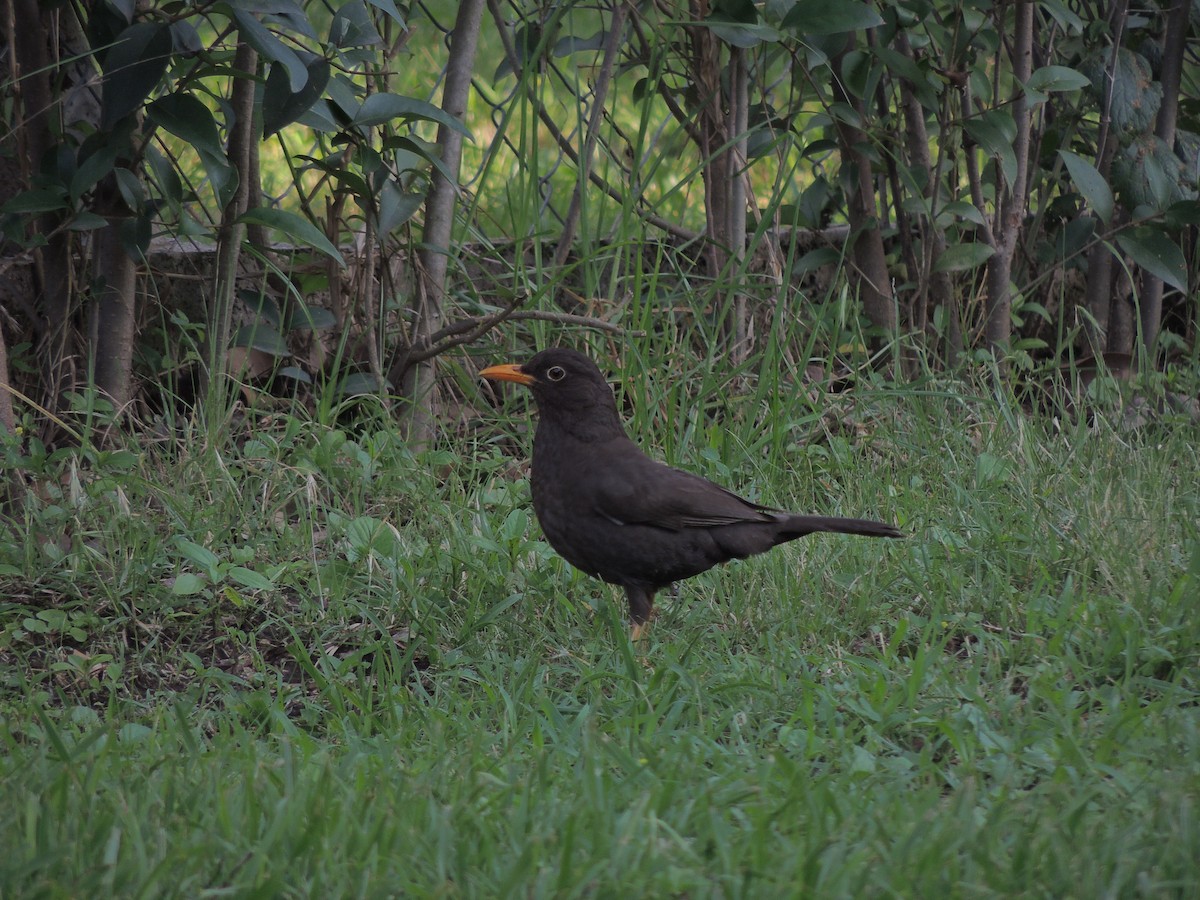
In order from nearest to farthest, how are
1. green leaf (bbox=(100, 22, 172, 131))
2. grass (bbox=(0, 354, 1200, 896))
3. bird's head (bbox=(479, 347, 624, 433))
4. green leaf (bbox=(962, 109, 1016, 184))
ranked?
grass (bbox=(0, 354, 1200, 896)) < green leaf (bbox=(100, 22, 172, 131)) < bird's head (bbox=(479, 347, 624, 433)) < green leaf (bbox=(962, 109, 1016, 184))

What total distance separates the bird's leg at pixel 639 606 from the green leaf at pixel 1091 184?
2.64m

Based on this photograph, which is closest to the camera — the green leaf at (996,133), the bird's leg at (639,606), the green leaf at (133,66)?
the green leaf at (133,66)

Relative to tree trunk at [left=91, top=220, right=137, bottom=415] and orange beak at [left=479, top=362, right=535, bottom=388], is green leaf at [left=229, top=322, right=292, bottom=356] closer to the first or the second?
tree trunk at [left=91, top=220, right=137, bottom=415]

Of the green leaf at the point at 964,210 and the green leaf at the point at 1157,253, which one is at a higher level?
the green leaf at the point at 964,210

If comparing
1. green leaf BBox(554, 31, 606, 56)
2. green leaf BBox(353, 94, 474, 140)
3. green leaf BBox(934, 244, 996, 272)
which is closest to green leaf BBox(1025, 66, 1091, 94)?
green leaf BBox(934, 244, 996, 272)

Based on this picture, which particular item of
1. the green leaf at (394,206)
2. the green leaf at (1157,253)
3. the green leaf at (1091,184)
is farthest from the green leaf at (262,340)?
the green leaf at (1157,253)

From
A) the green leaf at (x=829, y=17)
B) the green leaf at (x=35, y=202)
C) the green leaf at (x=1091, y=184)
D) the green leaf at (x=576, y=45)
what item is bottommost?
the green leaf at (x=35, y=202)

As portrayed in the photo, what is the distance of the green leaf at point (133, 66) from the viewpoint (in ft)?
12.7

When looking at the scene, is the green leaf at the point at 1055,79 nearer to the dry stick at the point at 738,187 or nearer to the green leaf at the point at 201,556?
the dry stick at the point at 738,187

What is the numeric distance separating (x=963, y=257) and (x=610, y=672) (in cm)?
283

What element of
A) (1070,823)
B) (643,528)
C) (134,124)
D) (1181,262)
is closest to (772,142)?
(1181,262)

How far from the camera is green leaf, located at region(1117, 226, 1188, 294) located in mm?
5371

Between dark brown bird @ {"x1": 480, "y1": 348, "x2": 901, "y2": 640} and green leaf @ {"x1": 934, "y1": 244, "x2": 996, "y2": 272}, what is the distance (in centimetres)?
195

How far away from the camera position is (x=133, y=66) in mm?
3930
